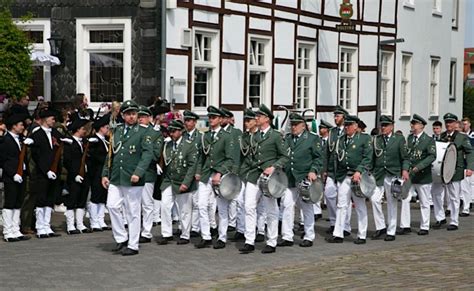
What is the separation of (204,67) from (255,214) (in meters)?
9.92

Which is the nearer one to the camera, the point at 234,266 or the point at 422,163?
the point at 234,266

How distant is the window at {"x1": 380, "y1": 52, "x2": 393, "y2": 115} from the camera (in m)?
33.6

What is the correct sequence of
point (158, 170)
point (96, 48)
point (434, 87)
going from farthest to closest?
point (434, 87) < point (96, 48) < point (158, 170)

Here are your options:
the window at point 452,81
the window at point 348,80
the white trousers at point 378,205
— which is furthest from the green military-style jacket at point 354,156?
the window at point 452,81

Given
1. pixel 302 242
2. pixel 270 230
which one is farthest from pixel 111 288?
pixel 302 242

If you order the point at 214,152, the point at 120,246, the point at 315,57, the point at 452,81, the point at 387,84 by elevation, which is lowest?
the point at 120,246

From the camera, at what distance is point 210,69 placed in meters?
23.8

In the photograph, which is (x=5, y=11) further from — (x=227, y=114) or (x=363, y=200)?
(x=363, y=200)

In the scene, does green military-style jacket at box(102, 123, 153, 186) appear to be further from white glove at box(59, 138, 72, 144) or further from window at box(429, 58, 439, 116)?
window at box(429, 58, 439, 116)

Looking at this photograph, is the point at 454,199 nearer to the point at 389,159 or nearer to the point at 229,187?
the point at 389,159

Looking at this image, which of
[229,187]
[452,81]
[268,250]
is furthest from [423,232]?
[452,81]

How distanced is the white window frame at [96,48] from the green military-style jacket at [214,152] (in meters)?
7.55

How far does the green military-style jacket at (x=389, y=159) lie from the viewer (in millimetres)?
16016

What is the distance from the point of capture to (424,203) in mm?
16953
